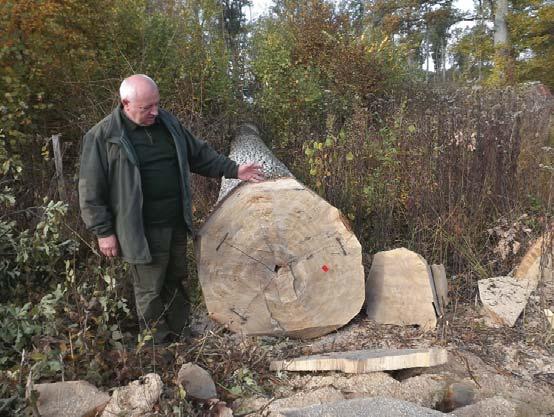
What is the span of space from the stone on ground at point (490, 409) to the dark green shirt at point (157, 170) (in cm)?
203

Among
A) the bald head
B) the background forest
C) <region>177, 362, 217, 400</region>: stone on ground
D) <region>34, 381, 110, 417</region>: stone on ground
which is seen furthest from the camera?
the background forest

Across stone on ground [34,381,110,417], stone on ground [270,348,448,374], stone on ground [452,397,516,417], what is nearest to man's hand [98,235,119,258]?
stone on ground [34,381,110,417]

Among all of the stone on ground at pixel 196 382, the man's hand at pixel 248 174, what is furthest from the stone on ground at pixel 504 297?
the stone on ground at pixel 196 382

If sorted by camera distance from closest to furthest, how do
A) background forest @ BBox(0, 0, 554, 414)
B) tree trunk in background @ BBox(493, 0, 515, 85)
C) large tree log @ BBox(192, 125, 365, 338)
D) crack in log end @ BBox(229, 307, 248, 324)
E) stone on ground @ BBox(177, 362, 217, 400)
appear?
stone on ground @ BBox(177, 362, 217, 400) → background forest @ BBox(0, 0, 554, 414) → large tree log @ BBox(192, 125, 365, 338) → crack in log end @ BBox(229, 307, 248, 324) → tree trunk in background @ BBox(493, 0, 515, 85)

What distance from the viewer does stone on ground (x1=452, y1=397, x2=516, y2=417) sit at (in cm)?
238

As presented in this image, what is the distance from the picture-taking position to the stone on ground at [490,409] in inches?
93.5

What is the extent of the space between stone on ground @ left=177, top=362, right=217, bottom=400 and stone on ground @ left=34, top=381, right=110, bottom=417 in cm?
38

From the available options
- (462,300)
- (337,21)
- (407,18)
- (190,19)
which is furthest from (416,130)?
(407,18)

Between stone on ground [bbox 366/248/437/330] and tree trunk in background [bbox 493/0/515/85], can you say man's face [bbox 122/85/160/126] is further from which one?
tree trunk in background [bbox 493/0/515/85]

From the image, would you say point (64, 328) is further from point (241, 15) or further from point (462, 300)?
point (241, 15)

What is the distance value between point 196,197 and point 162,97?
216 cm

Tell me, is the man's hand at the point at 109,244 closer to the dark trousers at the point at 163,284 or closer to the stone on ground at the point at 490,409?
the dark trousers at the point at 163,284

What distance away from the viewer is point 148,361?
264 centimetres

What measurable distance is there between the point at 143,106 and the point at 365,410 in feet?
6.71
